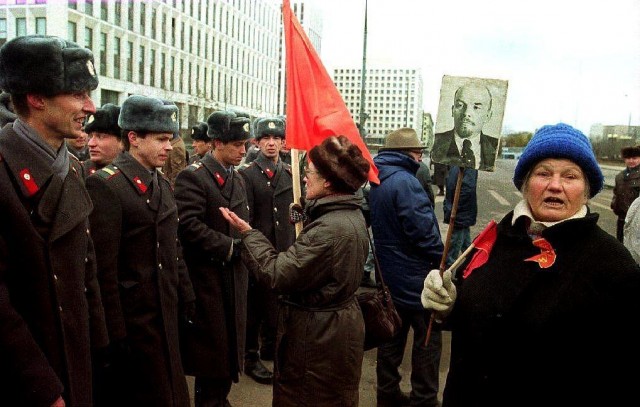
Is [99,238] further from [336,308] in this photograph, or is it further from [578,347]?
[578,347]

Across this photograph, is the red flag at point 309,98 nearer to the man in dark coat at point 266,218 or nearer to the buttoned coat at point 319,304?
the buttoned coat at point 319,304

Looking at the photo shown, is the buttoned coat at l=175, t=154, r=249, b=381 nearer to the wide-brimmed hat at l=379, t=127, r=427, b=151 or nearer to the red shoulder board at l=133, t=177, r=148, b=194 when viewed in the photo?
the red shoulder board at l=133, t=177, r=148, b=194

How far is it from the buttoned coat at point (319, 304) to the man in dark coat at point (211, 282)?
915mm

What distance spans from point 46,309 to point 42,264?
173mm

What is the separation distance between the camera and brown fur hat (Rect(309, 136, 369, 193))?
302 cm

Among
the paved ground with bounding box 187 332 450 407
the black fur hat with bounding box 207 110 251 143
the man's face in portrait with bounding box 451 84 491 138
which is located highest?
the man's face in portrait with bounding box 451 84 491 138

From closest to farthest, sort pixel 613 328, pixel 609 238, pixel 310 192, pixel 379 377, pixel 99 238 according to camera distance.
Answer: pixel 613 328 < pixel 609 238 < pixel 99 238 < pixel 310 192 < pixel 379 377

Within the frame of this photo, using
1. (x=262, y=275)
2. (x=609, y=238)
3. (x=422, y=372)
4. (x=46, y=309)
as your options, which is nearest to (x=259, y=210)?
(x=422, y=372)

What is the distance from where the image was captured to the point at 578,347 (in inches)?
75.3

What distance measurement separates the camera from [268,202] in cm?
539

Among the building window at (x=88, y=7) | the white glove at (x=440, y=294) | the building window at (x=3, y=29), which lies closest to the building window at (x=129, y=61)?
the building window at (x=88, y=7)

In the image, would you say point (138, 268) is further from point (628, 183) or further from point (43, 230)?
point (628, 183)

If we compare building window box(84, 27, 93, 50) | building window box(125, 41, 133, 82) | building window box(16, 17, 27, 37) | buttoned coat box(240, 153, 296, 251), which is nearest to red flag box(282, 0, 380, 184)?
buttoned coat box(240, 153, 296, 251)

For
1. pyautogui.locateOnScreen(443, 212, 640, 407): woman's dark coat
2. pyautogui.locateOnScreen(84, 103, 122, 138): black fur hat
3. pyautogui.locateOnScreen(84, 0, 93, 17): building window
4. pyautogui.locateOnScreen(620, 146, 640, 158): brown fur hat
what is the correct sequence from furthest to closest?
pyautogui.locateOnScreen(84, 0, 93, 17): building window → pyautogui.locateOnScreen(620, 146, 640, 158): brown fur hat → pyautogui.locateOnScreen(84, 103, 122, 138): black fur hat → pyautogui.locateOnScreen(443, 212, 640, 407): woman's dark coat
